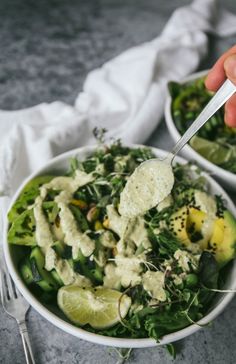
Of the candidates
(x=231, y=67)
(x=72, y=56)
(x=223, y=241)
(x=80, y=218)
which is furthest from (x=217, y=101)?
(x=72, y=56)

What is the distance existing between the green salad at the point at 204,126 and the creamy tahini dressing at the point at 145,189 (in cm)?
43

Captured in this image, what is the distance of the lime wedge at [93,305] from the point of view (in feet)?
4.54

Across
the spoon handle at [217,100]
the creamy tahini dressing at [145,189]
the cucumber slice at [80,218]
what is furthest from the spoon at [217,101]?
the cucumber slice at [80,218]

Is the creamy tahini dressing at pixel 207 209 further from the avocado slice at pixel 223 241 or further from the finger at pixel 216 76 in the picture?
the finger at pixel 216 76

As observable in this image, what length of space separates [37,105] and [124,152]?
59 cm

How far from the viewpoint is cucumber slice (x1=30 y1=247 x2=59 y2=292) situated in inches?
56.3

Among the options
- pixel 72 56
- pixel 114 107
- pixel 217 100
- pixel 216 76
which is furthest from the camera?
pixel 72 56

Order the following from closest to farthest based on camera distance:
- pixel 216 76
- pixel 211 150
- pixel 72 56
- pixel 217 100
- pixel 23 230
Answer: pixel 217 100
pixel 23 230
pixel 216 76
pixel 211 150
pixel 72 56

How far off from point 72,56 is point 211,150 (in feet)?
3.14

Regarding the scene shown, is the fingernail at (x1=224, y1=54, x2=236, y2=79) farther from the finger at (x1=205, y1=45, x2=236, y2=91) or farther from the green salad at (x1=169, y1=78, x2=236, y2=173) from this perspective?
the green salad at (x1=169, y1=78, x2=236, y2=173)

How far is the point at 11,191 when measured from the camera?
1.83 m

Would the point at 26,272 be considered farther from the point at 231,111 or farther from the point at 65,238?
the point at 231,111

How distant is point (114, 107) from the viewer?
2.19 m

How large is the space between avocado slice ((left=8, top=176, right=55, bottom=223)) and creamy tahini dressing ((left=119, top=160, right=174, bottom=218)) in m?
0.29
